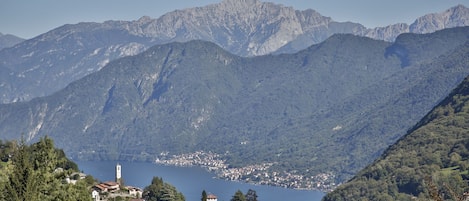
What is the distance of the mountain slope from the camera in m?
102

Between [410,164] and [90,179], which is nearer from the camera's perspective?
[90,179]

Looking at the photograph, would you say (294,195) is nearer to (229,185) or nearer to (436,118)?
(229,185)

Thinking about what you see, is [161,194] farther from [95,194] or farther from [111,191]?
[95,194]

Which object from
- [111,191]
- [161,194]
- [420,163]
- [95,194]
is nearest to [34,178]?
[95,194]

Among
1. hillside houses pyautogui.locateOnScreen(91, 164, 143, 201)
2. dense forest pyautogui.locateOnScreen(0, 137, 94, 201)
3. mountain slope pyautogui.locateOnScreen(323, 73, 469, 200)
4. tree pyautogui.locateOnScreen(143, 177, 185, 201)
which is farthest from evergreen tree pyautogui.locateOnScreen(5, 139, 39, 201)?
mountain slope pyautogui.locateOnScreen(323, 73, 469, 200)

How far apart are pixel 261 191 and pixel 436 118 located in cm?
5957

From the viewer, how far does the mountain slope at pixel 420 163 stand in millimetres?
102062

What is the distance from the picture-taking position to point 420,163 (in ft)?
365

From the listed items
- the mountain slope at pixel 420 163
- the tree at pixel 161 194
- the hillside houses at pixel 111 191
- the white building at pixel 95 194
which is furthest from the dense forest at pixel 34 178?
the mountain slope at pixel 420 163

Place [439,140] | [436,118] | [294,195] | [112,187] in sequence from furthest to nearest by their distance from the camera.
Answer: [294,195] → [436,118] → [439,140] → [112,187]

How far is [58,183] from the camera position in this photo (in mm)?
26906

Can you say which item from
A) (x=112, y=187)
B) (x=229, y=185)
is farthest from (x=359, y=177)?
(x=229, y=185)

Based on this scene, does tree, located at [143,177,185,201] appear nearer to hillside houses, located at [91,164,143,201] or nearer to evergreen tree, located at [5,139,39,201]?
hillside houses, located at [91,164,143,201]

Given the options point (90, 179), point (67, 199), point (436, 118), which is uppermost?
point (436, 118)
